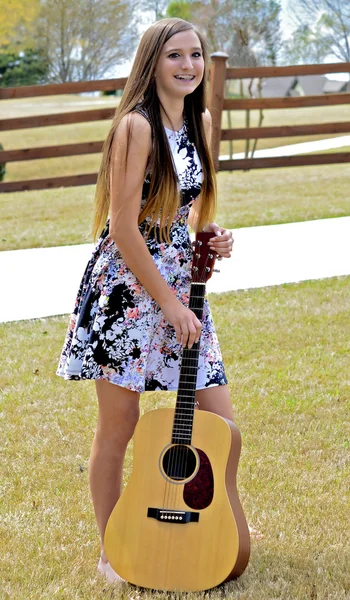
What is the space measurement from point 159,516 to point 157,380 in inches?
17.0

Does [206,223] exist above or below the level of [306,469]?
above

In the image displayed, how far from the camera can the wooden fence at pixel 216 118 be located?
12.0 metres

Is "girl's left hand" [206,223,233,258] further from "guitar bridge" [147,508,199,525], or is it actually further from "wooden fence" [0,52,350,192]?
"wooden fence" [0,52,350,192]

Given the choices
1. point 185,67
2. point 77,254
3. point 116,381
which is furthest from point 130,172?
point 77,254

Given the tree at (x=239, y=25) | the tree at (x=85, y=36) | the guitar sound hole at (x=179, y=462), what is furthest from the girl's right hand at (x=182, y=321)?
the tree at (x=85, y=36)

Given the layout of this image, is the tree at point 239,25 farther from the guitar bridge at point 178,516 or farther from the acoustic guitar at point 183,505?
the guitar bridge at point 178,516

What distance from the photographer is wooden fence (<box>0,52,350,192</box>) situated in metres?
12.0

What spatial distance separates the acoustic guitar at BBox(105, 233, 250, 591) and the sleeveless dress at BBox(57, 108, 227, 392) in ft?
0.37

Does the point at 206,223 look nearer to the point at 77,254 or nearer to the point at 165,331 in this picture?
the point at 165,331

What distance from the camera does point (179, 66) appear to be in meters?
2.87

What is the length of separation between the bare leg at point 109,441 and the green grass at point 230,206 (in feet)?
17.9

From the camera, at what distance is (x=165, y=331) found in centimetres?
299

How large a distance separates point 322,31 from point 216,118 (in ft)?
97.2

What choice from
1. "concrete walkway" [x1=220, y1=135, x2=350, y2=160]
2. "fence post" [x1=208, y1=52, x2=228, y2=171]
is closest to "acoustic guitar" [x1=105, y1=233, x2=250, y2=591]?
"fence post" [x1=208, y1=52, x2=228, y2=171]
